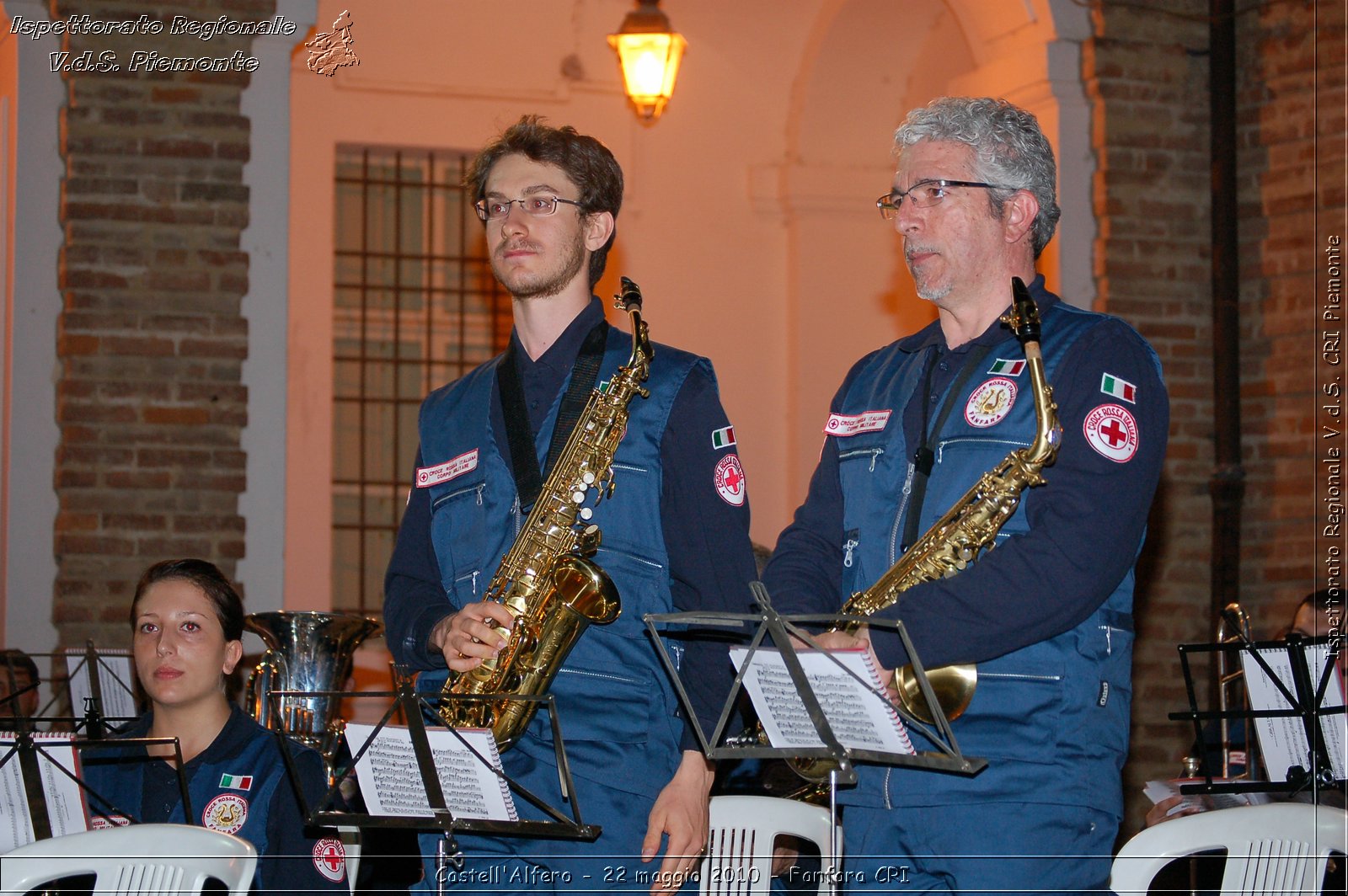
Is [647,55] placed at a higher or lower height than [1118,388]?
higher

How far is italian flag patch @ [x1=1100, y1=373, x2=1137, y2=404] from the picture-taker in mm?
2875

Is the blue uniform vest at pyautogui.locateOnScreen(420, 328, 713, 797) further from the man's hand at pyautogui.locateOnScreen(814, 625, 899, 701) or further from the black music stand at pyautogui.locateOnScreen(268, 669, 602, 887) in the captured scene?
the man's hand at pyautogui.locateOnScreen(814, 625, 899, 701)

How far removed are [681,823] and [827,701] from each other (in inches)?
Result: 22.7

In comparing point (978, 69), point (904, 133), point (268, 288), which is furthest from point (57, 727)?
point (978, 69)

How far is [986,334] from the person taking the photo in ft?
10.2

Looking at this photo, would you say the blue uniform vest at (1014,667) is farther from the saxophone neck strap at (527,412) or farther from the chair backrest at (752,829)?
the chair backrest at (752,829)

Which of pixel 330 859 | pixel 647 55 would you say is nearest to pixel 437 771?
pixel 330 859

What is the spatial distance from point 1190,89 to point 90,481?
17.9 ft

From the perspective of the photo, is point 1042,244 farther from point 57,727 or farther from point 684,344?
point 684,344

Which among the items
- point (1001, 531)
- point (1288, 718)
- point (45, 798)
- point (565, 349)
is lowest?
point (45, 798)

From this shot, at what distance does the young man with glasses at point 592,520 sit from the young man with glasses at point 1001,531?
0.25 meters

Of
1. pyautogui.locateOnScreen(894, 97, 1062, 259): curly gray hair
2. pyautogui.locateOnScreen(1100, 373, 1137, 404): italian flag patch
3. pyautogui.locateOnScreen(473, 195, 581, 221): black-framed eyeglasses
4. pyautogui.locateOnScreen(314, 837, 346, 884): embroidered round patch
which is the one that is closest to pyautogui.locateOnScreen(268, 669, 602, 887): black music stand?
pyautogui.locateOnScreen(314, 837, 346, 884): embroidered round patch

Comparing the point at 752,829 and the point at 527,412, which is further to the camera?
the point at 752,829

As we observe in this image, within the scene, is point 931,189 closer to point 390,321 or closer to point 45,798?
point 45,798
